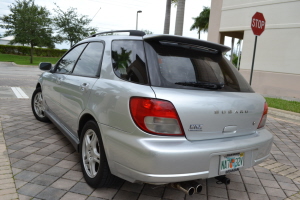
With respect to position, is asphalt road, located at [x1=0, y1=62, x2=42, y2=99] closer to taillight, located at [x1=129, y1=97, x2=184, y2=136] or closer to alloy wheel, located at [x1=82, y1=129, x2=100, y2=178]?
alloy wheel, located at [x1=82, y1=129, x2=100, y2=178]

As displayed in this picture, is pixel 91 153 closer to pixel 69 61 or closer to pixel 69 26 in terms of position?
pixel 69 61

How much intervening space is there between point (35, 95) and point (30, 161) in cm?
221

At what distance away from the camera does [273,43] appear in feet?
42.5

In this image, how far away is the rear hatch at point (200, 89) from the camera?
7.16ft

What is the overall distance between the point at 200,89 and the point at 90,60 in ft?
4.84

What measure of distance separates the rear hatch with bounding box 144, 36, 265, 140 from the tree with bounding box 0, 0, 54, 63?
30.5 meters

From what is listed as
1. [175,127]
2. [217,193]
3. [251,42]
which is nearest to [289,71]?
[251,42]

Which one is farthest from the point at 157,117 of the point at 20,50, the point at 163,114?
the point at 20,50

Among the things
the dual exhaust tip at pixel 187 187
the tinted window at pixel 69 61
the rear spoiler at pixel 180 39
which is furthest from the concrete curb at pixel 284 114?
the tinted window at pixel 69 61

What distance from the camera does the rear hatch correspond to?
2.18m

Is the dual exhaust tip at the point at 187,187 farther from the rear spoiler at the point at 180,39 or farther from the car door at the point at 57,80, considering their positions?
the car door at the point at 57,80

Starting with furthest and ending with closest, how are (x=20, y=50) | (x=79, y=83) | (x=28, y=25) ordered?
(x=20, y=50), (x=28, y=25), (x=79, y=83)

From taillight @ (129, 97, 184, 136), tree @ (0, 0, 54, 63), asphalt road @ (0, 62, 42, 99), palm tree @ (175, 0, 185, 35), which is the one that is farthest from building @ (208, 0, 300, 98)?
tree @ (0, 0, 54, 63)

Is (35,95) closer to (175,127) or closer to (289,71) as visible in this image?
(175,127)
